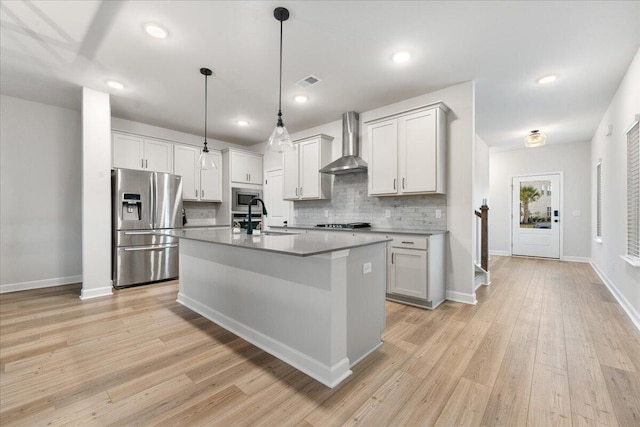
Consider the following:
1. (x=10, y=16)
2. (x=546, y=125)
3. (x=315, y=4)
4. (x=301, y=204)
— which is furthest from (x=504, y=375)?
(x=546, y=125)

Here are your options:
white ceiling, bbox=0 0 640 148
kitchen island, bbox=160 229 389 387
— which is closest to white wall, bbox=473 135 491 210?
white ceiling, bbox=0 0 640 148

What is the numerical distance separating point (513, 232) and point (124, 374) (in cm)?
822

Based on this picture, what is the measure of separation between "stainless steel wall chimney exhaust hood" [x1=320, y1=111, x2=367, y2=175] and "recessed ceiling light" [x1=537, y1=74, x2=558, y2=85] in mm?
2354

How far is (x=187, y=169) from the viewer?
5312 millimetres

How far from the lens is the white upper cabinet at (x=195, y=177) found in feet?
17.1

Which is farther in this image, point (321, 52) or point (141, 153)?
→ point (141, 153)

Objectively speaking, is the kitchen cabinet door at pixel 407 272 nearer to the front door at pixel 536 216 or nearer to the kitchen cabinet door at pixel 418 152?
the kitchen cabinet door at pixel 418 152

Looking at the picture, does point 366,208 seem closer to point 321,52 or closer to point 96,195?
point 321,52

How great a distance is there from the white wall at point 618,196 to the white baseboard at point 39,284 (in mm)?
7310

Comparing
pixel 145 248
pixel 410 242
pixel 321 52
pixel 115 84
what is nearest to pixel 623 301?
pixel 410 242

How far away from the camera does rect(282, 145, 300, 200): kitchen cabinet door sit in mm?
5141

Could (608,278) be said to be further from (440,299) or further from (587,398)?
(587,398)

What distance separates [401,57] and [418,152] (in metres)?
1.17

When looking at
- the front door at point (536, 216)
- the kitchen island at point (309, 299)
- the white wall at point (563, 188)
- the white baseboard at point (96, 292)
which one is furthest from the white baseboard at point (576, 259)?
the white baseboard at point (96, 292)
